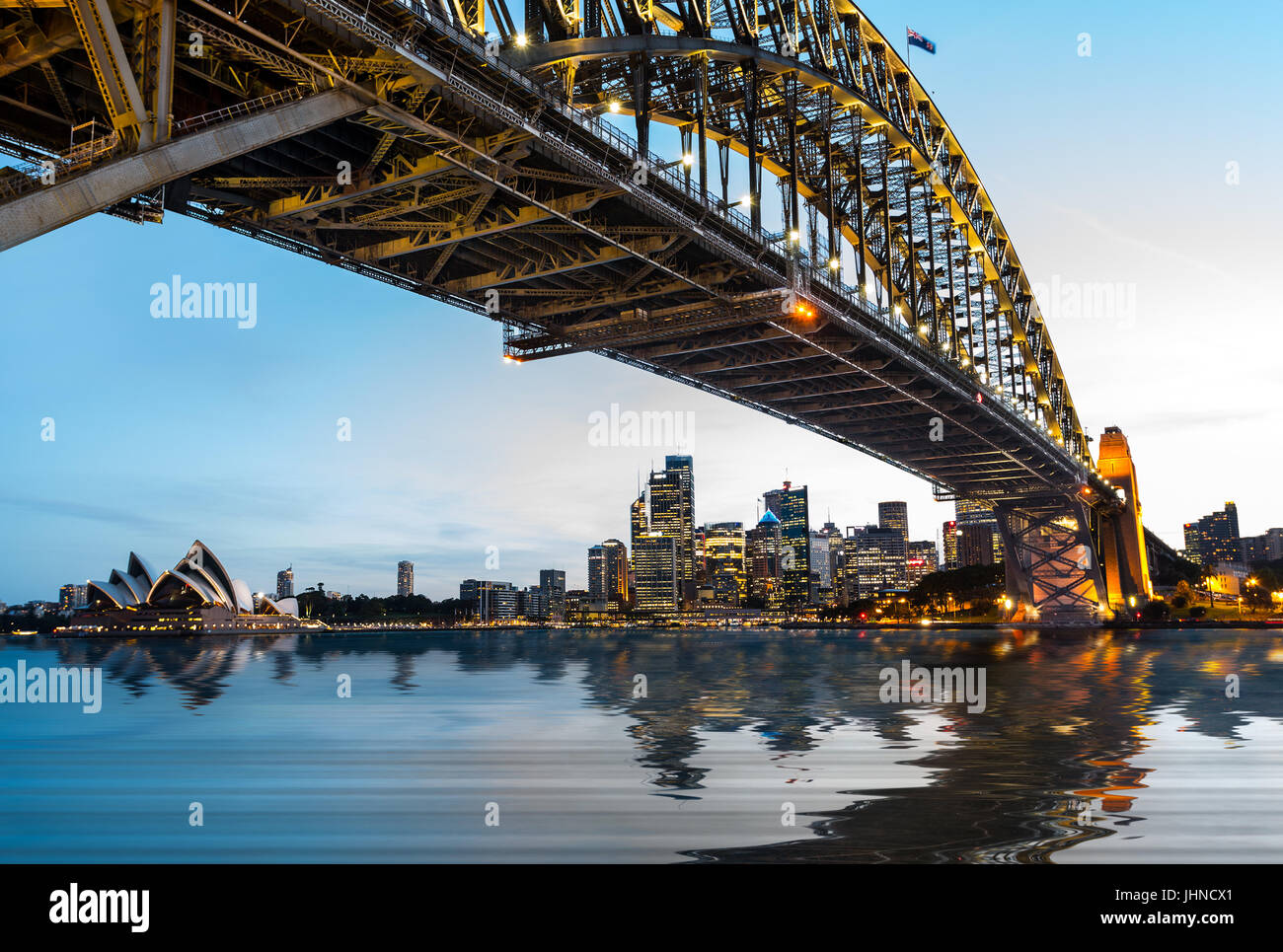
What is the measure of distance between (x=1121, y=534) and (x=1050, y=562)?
1911 centimetres

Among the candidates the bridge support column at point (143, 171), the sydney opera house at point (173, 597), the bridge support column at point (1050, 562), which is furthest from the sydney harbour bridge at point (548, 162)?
the sydney opera house at point (173, 597)

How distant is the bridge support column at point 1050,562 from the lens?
9094cm

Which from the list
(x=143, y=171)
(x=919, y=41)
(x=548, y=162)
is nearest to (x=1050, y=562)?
(x=919, y=41)

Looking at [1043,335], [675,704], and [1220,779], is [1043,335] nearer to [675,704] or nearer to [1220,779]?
[675,704]

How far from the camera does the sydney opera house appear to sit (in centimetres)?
12569

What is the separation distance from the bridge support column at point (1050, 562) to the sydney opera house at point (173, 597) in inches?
3791

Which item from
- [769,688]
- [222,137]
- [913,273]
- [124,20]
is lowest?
[769,688]

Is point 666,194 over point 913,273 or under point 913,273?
under

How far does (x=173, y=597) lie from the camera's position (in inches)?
5098

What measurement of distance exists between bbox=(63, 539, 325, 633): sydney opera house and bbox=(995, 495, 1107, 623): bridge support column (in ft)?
316

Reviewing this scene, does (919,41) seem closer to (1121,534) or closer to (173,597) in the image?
(1121,534)

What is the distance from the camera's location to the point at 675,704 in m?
27.3
